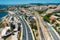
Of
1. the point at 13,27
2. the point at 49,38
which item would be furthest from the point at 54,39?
the point at 13,27

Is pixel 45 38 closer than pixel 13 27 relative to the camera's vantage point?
Yes

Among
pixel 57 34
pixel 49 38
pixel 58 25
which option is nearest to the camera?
pixel 49 38

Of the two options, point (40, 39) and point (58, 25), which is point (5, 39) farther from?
point (58, 25)

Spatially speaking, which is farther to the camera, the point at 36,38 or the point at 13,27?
the point at 13,27

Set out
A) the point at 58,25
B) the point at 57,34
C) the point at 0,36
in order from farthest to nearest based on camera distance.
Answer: the point at 58,25 → the point at 0,36 → the point at 57,34

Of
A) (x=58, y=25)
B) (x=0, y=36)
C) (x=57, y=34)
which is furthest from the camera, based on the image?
(x=58, y=25)

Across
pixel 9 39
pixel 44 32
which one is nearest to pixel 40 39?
pixel 44 32

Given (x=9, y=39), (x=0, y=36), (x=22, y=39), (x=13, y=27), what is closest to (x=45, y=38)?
(x=22, y=39)

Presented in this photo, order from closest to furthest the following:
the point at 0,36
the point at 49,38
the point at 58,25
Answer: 1. the point at 49,38
2. the point at 0,36
3. the point at 58,25

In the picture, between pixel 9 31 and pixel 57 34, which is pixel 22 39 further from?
pixel 9 31
